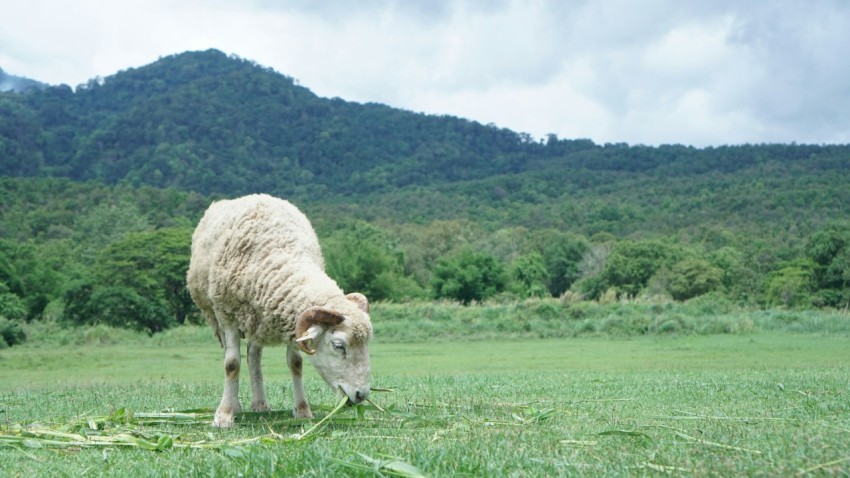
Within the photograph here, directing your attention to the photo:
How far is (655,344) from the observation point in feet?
87.8

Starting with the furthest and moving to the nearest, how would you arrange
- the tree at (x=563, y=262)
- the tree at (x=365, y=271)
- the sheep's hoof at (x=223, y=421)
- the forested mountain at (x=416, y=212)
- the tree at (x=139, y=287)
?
the tree at (x=563, y=262) → the tree at (x=365, y=271) → the forested mountain at (x=416, y=212) → the tree at (x=139, y=287) → the sheep's hoof at (x=223, y=421)

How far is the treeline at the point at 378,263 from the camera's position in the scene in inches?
1917

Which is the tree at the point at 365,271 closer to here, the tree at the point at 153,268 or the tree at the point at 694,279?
the tree at the point at 153,268

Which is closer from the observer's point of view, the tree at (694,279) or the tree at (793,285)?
the tree at (793,285)

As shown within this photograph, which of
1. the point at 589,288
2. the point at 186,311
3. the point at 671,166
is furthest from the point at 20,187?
the point at 671,166

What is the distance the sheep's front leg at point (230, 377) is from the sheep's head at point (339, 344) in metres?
1.18

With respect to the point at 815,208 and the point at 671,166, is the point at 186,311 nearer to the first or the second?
the point at 815,208

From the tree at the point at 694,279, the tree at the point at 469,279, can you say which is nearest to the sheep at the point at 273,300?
the tree at the point at 469,279

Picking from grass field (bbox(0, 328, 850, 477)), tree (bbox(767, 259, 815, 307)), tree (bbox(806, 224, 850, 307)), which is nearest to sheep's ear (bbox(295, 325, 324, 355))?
grass field (bbox(0, 328, 850, 477))

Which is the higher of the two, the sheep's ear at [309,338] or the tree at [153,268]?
the tree at [153,268]

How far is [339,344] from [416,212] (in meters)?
126

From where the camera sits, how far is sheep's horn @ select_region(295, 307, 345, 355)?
725 centimetres

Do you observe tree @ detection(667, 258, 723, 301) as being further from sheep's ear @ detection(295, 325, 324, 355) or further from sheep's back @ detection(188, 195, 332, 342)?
sheep's ear @ detection(295, 325, 324, 355)

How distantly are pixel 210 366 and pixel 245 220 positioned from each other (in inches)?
555
